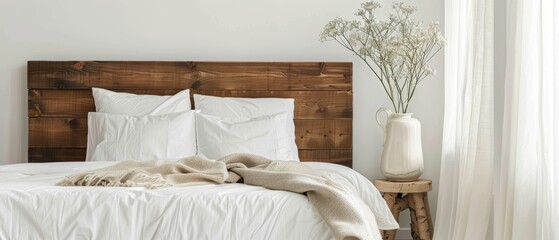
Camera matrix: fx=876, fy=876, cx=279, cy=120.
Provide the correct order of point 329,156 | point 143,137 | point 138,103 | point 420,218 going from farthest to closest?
point 329,156 → point 138,103 → point 420,218 → point 143,137

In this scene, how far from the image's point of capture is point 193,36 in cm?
565

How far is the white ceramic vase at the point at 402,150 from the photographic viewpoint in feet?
16.9

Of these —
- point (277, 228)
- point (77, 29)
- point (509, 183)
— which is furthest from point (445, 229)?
point (77, 29)

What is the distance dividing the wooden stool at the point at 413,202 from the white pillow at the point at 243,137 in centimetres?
61

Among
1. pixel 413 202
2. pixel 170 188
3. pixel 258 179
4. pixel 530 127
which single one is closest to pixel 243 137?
pixel 413 202

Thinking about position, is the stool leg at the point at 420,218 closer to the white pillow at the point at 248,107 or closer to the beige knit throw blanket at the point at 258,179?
the white pillow at the point at 248,107

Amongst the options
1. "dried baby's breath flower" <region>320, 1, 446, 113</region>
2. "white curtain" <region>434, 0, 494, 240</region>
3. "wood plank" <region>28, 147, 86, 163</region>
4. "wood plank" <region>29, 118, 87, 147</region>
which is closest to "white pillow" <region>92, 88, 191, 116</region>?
"wood plank" <region>29, 118, 87, 147</region>

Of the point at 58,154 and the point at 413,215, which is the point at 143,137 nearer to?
the point at 58,154

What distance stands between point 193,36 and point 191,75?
0.91ft

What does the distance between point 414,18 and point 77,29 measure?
2.17m

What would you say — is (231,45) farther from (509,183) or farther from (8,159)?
(509,183)

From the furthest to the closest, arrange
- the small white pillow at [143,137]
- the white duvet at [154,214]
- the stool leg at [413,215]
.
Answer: the stool leg at [413,215] < the small white pillow at [143,137] < the white duvet at [154,214]

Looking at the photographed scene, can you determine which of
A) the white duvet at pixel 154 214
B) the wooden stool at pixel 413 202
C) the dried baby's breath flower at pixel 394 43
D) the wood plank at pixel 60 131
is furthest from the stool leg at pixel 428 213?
the wood plank at pixel 60 131

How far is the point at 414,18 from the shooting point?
562cm
